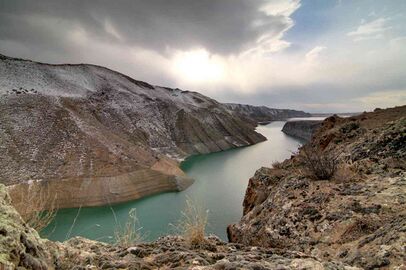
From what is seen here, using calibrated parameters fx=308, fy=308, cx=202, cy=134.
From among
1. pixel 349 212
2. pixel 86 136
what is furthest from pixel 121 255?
pixel 86 136

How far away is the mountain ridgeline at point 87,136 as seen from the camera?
1289 inches

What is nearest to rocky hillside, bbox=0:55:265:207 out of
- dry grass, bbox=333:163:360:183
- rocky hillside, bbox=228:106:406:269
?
rocky hillside, bbox=228:106:406:269

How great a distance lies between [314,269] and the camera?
3.12 meters

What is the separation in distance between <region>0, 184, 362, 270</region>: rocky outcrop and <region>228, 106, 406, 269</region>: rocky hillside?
1.23 meters

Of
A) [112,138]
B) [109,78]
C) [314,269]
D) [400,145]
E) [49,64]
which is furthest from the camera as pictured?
[109,78]

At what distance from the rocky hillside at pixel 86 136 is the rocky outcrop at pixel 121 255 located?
22331 mm

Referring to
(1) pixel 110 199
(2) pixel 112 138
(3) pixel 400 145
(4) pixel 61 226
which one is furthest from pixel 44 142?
(3) pixel 400 145

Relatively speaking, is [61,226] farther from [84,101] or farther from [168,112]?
[168,112]

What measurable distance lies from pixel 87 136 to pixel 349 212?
132 ft

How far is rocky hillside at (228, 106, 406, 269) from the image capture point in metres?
4.24

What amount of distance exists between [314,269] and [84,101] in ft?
188

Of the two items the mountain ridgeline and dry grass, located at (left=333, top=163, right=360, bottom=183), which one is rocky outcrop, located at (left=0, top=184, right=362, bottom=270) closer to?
dry grass, located at (left=333, top=163, right=360, bottom=183)

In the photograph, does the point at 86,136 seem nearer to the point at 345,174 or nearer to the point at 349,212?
the point at 345,174

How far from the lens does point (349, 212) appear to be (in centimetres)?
568
